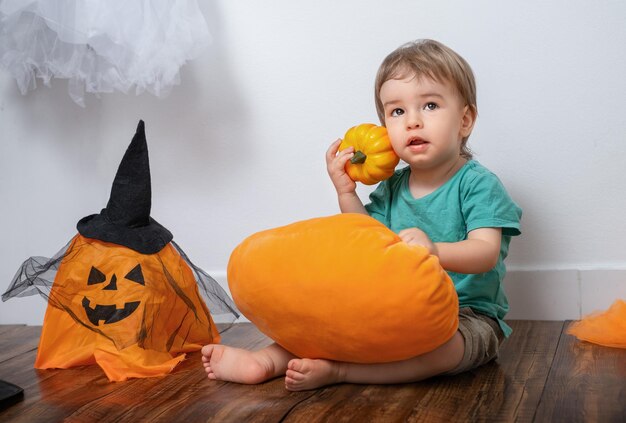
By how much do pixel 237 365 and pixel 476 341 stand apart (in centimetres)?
37

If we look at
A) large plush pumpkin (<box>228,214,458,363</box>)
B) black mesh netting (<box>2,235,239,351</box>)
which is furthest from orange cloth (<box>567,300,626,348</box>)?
black mesh netting (<box>2,235,239,351</box>)

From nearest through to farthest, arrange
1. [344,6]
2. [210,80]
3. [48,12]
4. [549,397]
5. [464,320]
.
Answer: [549,397]
[464,320]
[48,12]
[344,6]
[210,80]

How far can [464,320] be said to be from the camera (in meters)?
1.23

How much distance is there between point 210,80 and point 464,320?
849 millimetres

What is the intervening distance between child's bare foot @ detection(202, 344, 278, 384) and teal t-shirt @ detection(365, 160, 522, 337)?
1.17ft

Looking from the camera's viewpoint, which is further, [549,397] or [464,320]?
[464,320]

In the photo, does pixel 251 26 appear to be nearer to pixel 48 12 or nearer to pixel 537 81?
pixel 48 12

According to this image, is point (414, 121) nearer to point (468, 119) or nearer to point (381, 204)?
point (468, 119)

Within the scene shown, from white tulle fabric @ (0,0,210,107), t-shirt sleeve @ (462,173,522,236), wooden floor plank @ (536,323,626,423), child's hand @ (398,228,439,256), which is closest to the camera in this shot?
wooden floor plank @ (536,323,626,423)

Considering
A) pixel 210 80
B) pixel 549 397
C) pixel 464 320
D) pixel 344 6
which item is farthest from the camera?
pixel 210 80

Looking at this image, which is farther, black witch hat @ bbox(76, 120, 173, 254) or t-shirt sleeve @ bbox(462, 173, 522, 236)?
black witch hat @ bbox(76, 120, 173, 254)

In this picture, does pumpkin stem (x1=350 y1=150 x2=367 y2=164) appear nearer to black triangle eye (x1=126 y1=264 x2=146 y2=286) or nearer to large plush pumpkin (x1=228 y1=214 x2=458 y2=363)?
large plush pumpkin (x1=228 y1=214 x2=458 y2=363)

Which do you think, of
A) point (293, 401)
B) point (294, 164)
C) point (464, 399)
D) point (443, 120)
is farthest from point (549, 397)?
point (294, 164)

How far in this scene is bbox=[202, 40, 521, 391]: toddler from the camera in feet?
3.75
